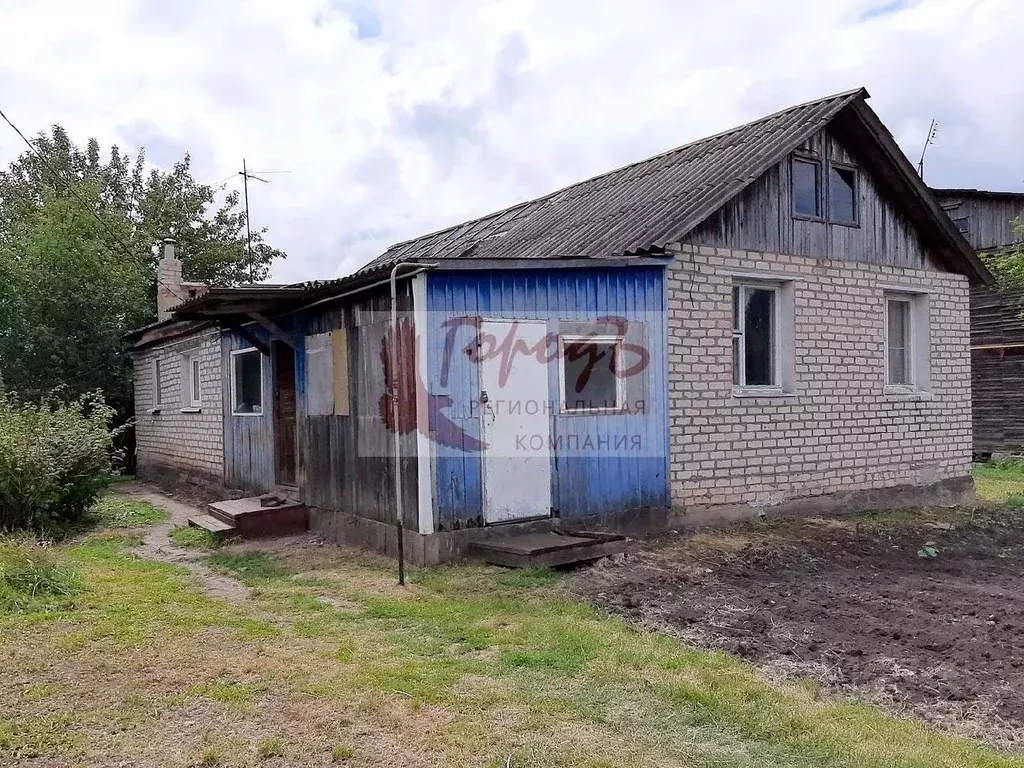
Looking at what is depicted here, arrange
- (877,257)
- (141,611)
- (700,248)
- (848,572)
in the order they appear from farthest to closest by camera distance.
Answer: (877,257), (700,248), (848,572), (141,611)

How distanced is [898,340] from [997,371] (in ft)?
33.3

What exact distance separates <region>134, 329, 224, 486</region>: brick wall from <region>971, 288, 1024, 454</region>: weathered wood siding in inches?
657

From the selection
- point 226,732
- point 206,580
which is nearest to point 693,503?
point 206,580

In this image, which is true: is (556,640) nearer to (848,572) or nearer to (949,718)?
(949,718)

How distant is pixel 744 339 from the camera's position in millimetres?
9883

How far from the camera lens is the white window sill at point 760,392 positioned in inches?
379

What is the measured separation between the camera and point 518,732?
397cm

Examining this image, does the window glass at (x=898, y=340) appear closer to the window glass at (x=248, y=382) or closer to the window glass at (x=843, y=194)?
the window glass at (x=843, y=194)

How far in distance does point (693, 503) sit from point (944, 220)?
543 centimetres

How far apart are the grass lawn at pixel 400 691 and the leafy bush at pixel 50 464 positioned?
3.69 m

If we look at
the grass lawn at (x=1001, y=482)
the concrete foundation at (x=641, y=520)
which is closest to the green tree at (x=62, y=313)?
the concrete foundation at (x=641, y=520)

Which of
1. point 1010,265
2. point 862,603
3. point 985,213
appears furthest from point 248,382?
point 985,213

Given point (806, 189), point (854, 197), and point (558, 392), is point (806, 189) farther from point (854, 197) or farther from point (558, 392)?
point (558, 392)

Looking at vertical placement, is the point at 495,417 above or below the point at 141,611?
above
